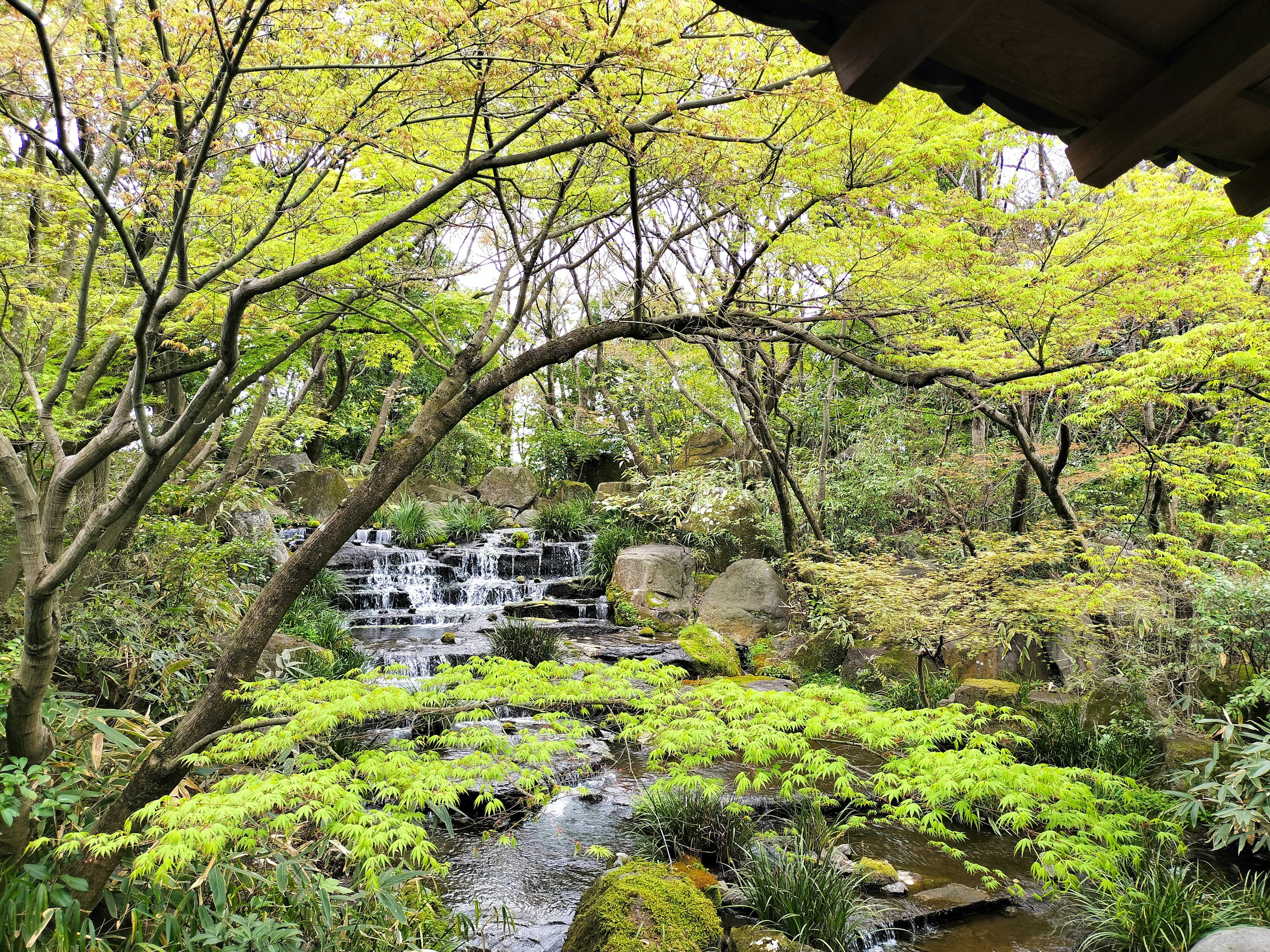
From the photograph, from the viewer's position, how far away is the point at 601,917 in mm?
3869

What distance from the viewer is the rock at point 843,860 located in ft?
15.7

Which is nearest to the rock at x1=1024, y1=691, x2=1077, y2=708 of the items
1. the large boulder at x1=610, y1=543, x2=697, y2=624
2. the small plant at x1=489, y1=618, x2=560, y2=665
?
the large boulder at x1=610, y1=543, x2=697, y2=624

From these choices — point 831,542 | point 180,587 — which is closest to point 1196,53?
point 180,587

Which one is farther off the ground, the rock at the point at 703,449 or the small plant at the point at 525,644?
the rock at the point at 703,449

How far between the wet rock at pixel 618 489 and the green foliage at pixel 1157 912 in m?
10.8

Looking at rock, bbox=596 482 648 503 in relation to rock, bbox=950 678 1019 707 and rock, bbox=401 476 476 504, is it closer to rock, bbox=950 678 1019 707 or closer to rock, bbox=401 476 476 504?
rock, bbox=401 476 476 504

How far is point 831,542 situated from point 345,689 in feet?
26.2

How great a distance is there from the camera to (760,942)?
393 cm

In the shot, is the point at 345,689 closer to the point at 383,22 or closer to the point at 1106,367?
the point at 383,22

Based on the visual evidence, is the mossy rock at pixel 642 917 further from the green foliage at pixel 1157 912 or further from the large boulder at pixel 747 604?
the large boulder at pixel 747 604

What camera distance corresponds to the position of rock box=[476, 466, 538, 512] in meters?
18.0

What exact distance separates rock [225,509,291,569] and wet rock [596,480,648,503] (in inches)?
248

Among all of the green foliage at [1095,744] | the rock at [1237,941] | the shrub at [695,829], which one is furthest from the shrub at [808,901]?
the green foliage at [1095,744]

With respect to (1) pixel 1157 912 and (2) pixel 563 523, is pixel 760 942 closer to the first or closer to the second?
(1) pixel 1157 912
